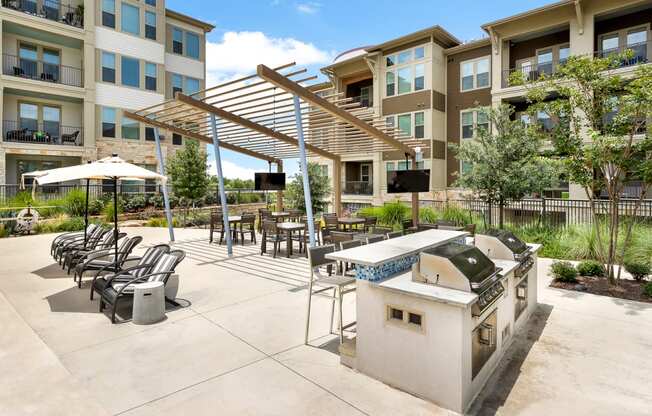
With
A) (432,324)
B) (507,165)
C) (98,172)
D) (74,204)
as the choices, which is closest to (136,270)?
(98,172)

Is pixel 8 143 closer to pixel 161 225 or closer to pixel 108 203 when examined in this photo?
pixel 108 203

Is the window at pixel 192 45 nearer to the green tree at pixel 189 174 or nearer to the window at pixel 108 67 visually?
the window at pixel 108 67

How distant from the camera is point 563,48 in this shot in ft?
59.0

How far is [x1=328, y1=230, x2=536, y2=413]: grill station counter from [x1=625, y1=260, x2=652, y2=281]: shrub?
5.17 meters

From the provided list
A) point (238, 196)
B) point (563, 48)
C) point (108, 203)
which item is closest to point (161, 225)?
point (108, 203)

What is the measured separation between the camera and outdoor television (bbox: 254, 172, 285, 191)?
14.6m

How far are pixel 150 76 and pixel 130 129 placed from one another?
147 inches

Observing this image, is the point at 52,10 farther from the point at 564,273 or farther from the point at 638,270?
the point at 638,270

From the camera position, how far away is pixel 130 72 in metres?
22.7

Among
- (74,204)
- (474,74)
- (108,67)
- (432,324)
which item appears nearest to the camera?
(432,324)

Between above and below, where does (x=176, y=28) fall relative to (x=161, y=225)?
above

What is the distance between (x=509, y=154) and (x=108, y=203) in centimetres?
1810

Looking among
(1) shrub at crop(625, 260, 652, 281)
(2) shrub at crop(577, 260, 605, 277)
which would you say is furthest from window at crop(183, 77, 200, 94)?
(1) shrub at crop(625, 260, 652, 281)

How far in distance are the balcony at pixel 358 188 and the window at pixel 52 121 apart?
17.3m
